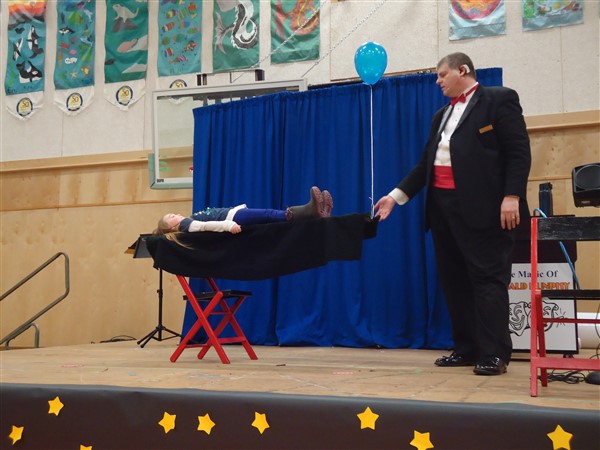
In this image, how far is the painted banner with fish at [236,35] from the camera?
7.25 m

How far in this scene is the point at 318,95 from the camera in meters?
5.70

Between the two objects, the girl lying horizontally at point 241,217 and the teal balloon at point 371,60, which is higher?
the teal balloon at point 371,60

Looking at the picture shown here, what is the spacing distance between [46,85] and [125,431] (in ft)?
21.8

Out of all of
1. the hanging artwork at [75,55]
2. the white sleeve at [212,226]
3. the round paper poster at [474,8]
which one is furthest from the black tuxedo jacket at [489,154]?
the hanging artwork at [75,55]

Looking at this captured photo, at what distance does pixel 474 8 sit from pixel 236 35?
2534 mm

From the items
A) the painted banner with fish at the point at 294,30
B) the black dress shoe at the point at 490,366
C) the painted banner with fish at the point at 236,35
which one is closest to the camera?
the black dress shoe at the point at 490,366

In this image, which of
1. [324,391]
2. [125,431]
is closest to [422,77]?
[324,391]

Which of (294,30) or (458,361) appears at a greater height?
(294,30)

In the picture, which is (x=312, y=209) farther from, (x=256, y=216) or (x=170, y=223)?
(x=170, y=223)

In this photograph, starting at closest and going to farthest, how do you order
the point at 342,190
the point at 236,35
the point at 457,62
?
the point at 457,62 → the point at 342,190 → the point at 236,35

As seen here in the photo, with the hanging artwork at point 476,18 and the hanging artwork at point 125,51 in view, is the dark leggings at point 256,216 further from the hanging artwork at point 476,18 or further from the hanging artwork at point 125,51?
the hanging artwork at point 125,51

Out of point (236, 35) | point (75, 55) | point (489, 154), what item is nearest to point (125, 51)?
point (75, 55)

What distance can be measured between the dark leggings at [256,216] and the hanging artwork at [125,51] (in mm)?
4184

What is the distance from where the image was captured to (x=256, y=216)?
4.08 metres
